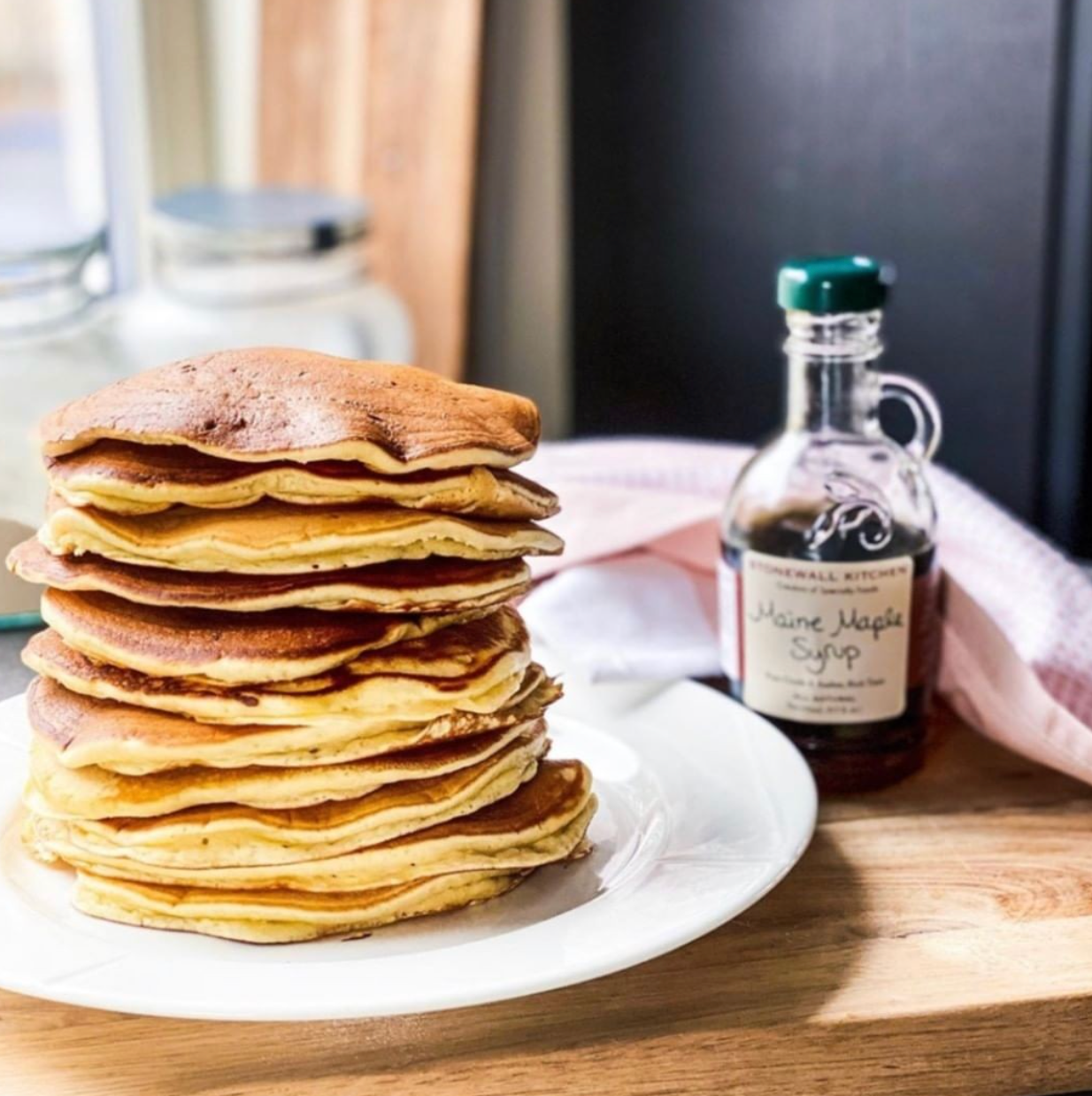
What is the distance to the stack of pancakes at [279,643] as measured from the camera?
64 cm

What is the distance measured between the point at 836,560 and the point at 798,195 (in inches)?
39.3

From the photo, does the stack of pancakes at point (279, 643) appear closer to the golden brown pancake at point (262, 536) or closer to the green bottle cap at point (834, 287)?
the golden brown pancake at point (262, 536)

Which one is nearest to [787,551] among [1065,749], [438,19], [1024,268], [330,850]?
[1065,749]

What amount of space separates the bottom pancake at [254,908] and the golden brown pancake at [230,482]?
15 cm

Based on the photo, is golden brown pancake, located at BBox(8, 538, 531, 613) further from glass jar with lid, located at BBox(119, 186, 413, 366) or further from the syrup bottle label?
glass jar with lid, located at BBox(119, 186, 413, 366)

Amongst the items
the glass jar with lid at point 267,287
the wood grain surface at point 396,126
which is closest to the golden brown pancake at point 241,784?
the glass jar with lid at point 267,287

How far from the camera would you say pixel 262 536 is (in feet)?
2.08

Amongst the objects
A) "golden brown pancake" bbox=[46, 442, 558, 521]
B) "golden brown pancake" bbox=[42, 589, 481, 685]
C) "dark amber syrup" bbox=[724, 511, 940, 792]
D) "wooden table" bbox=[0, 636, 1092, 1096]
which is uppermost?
"golden brown pancake" bbox=[46, 442, 558, 521]

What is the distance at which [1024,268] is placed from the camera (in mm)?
1537

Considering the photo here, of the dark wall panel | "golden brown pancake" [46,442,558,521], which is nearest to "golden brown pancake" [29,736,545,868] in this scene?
"golden brown pancake" [46,442,558,521]

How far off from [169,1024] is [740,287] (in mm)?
1354

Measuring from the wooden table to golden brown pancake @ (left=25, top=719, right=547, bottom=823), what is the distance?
0.08 meters

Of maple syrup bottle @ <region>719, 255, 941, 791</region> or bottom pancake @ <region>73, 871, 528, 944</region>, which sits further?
maple syrup bottle @ <region>719, 255, 941, 791</region>

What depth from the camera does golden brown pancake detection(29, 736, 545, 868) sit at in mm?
659
